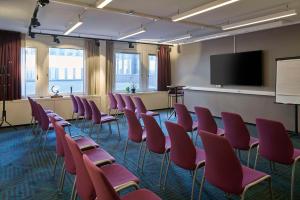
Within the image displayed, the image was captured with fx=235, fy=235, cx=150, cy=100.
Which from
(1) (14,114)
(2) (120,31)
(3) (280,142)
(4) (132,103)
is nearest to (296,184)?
(3) (280,142)

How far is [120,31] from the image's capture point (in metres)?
7.07

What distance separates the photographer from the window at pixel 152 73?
981 cm

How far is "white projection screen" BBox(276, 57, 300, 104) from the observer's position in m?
5.53

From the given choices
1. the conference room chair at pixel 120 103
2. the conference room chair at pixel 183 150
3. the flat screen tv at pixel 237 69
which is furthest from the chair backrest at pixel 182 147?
the flat screen tv at pixel 237 69

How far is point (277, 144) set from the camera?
2658 millimetres

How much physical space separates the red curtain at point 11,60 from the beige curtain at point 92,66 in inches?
82.1

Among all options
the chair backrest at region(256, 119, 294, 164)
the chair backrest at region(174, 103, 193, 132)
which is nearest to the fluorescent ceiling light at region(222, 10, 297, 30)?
the chair backrest at region(174, 103, 193, 132)

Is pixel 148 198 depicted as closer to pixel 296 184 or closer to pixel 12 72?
pixel 296 184

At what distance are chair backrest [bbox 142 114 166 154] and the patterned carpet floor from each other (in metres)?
0.51

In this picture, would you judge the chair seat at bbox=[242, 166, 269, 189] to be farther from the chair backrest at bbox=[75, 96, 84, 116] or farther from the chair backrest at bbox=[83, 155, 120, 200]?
the chair backrest at bbox=[75, 96, 84, 116]

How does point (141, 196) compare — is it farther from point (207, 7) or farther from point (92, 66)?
point (92, 66)

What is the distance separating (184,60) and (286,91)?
440 cm

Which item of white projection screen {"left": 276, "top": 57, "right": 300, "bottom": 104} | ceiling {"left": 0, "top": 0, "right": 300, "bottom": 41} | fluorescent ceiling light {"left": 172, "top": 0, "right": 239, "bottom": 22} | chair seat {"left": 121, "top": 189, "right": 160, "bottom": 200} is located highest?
ceiling {"left": 0, "top": 0, "right": 300, "bottom": 41}

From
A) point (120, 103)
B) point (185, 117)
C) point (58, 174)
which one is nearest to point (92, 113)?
point (120, 103)
